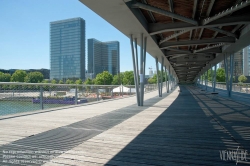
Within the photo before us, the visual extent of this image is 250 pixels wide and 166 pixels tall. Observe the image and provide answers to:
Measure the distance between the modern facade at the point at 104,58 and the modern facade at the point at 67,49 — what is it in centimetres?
2474

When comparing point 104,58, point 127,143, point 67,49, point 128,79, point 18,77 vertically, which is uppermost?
point 67,49

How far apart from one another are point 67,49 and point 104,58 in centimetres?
3783

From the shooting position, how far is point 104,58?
174 m

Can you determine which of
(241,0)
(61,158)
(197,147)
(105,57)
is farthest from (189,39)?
(105,57)

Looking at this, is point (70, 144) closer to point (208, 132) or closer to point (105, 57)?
point (208, 132)

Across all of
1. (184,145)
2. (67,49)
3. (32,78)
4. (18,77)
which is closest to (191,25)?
(184,145)

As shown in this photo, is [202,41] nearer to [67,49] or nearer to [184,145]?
[184,145]

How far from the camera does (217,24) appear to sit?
8.87m

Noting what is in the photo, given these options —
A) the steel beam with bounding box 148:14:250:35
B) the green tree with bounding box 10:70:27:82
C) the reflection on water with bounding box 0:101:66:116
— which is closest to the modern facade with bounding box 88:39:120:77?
the green tree with bounding box 10:70:27:82

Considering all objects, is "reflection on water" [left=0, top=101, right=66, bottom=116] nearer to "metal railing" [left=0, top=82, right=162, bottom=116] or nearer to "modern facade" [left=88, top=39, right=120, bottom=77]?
"metal railing" [left=0, top=82, right=162, bottom=116]

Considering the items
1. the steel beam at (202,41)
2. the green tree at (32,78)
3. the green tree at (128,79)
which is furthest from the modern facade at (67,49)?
the steel beam at (202,41)

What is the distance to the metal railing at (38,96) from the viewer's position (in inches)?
246

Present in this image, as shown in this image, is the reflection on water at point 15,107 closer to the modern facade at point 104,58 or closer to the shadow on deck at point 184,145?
the shadow on deck at point 184,145

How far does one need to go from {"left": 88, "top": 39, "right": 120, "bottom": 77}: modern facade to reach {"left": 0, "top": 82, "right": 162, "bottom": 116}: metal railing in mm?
153772
